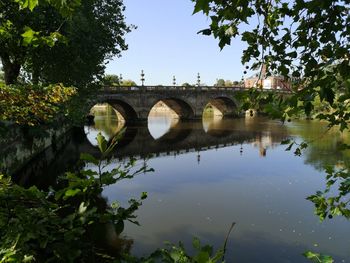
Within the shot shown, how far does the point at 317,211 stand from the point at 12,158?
13847 millimetres

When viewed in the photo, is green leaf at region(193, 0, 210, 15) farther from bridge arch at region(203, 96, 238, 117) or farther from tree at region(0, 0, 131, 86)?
bridge arch at region(203, 96, 238, 117)

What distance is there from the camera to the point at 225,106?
63.0 metres

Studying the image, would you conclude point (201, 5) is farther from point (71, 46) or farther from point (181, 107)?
point (181, 107)

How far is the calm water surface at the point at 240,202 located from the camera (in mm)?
9883

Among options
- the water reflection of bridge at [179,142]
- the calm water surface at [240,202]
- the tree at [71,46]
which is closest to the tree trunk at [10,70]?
the tree at [71,46]

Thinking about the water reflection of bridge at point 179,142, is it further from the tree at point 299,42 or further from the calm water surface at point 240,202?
the tree at point 299,42

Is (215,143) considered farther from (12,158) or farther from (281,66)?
(281,66)

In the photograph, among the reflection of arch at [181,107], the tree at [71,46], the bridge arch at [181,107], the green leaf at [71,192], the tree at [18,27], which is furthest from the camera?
the reflection of arch at [181,107]

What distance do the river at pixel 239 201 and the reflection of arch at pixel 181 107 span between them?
2807 cm

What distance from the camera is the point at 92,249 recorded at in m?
2.33

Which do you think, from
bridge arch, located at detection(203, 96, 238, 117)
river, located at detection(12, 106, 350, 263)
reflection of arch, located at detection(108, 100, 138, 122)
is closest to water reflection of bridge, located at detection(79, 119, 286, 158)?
river, located at detection(12, 106, 350, 263)

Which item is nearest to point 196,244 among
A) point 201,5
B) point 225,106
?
point 201,5

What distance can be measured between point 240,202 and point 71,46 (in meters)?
13.0

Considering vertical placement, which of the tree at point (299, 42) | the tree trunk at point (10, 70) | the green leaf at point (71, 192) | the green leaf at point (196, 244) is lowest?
the green leaf at point (196, 244)
